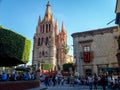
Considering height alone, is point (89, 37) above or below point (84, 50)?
above

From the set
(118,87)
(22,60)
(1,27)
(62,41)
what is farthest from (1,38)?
(62,41)

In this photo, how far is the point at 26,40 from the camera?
1139 inches

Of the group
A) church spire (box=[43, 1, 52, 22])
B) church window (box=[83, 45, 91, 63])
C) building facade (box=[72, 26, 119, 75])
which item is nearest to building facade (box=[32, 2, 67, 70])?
church spire (box=[43, 1, 52, 22])

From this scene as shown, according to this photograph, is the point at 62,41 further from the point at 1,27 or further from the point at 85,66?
the point at 1,27

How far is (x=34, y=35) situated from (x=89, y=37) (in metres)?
64.7

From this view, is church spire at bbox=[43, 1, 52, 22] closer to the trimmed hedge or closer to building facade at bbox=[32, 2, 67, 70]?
building facade at bbox=[32, 2, 67, 70]

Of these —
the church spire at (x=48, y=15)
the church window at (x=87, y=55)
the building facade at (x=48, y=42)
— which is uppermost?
the church spire at (x=48, y=15)

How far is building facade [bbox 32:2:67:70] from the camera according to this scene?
92.2 metres

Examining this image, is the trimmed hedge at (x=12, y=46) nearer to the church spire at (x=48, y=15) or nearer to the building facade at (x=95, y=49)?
the building facade at (x=95, y=49)

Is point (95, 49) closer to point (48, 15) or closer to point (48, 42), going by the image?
point (48, 42)

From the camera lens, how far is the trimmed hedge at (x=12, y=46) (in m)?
23.4

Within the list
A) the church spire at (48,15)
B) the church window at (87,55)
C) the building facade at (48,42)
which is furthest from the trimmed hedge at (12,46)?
the church spire at (48,15)

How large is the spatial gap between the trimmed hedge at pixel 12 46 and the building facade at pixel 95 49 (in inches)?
427

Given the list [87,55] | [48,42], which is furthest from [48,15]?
[87,55]
